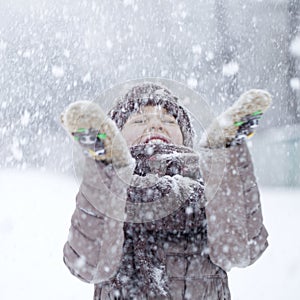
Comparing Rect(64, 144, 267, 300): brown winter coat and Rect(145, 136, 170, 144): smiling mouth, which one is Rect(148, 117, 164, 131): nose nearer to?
Rect(145, 136, 170, 144): smiling mouth

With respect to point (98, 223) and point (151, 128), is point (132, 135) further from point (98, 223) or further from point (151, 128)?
Result: point (98, 223)

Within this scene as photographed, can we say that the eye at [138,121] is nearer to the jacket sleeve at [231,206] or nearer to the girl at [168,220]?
the girl at [168,220]

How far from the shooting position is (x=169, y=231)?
1696mm

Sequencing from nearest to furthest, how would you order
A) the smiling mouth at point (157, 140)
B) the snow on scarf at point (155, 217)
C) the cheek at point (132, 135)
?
the snow on scarf at point (155, 217)
the smiling mouth at point (157, 140)
the cheek at point (132, 135)

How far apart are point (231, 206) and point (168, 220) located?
0.29m

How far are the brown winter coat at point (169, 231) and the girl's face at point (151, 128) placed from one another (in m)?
0.27

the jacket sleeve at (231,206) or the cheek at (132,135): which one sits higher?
the cheek at (132,135)

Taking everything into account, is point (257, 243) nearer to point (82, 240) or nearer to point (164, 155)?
point (164, 155)

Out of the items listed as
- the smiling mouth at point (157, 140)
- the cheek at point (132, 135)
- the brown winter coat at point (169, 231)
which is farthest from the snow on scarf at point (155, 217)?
the cheek at point (132, 135)

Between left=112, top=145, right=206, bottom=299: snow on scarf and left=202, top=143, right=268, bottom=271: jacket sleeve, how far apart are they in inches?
A: 4.0

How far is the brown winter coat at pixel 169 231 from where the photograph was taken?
1.57 metres

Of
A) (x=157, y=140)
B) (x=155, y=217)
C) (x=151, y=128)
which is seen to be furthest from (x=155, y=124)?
(x=155, y=217)

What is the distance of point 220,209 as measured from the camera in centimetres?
162

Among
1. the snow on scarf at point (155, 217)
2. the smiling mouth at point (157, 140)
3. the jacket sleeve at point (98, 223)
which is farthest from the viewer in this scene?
the smiling mouth at point (157, 140)
